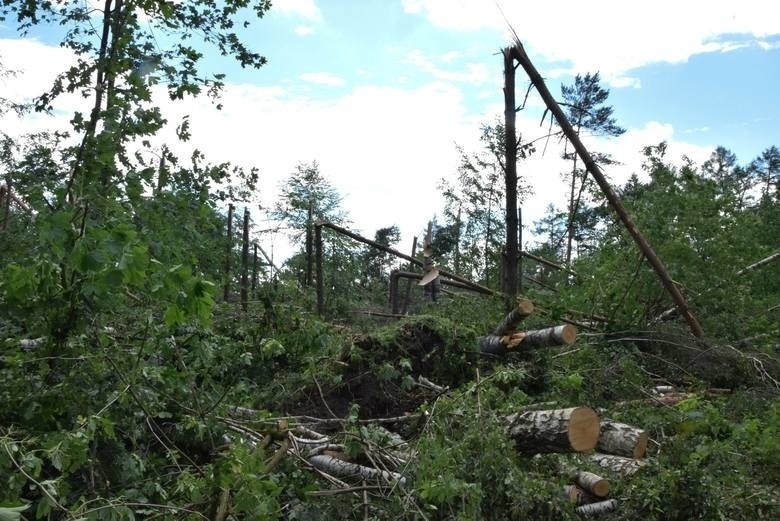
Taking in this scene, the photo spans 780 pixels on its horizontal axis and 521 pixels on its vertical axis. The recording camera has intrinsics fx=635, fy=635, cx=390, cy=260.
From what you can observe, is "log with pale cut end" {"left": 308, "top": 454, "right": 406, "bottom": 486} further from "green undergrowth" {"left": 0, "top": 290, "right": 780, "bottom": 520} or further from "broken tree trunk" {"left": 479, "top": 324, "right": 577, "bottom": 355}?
"broken tree trunk" {"left": 479, "top": 324, "right": 577, "bottom": 355}

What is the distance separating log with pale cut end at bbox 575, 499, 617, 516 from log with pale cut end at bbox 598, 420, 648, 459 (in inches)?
23.9

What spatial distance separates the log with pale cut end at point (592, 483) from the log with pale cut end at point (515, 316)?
2.33m

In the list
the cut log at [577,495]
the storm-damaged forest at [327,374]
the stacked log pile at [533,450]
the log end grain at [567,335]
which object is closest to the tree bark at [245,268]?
the storm-damaged forest at [327,374]

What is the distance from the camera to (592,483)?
3.75m

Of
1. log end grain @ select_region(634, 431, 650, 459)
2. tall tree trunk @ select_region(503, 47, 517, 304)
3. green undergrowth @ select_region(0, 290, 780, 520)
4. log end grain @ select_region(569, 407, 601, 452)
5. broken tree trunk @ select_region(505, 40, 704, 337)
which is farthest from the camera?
tall tree trunk @ select_region(503, 47, 517, 304)

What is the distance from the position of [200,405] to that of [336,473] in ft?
2.98

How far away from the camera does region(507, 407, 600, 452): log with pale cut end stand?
146 inches

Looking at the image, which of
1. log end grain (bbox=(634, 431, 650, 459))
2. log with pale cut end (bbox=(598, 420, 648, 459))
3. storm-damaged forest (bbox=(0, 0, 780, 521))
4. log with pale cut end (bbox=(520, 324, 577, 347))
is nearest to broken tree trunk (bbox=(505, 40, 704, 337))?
Answer: storm-damaged forest (bbox=(0, 0, 780, 521))

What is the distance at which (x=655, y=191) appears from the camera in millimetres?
8570

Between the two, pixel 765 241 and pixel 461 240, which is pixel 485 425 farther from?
pixel 461 240

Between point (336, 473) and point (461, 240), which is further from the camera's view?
point (461, 240)

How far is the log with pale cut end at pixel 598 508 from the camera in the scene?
3645mm

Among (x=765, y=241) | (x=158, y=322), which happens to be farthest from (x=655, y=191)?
(x=765, y=241)

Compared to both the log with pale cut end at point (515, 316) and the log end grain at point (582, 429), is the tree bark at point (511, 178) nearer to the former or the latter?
the log with pale cut end at point (515, 316)
